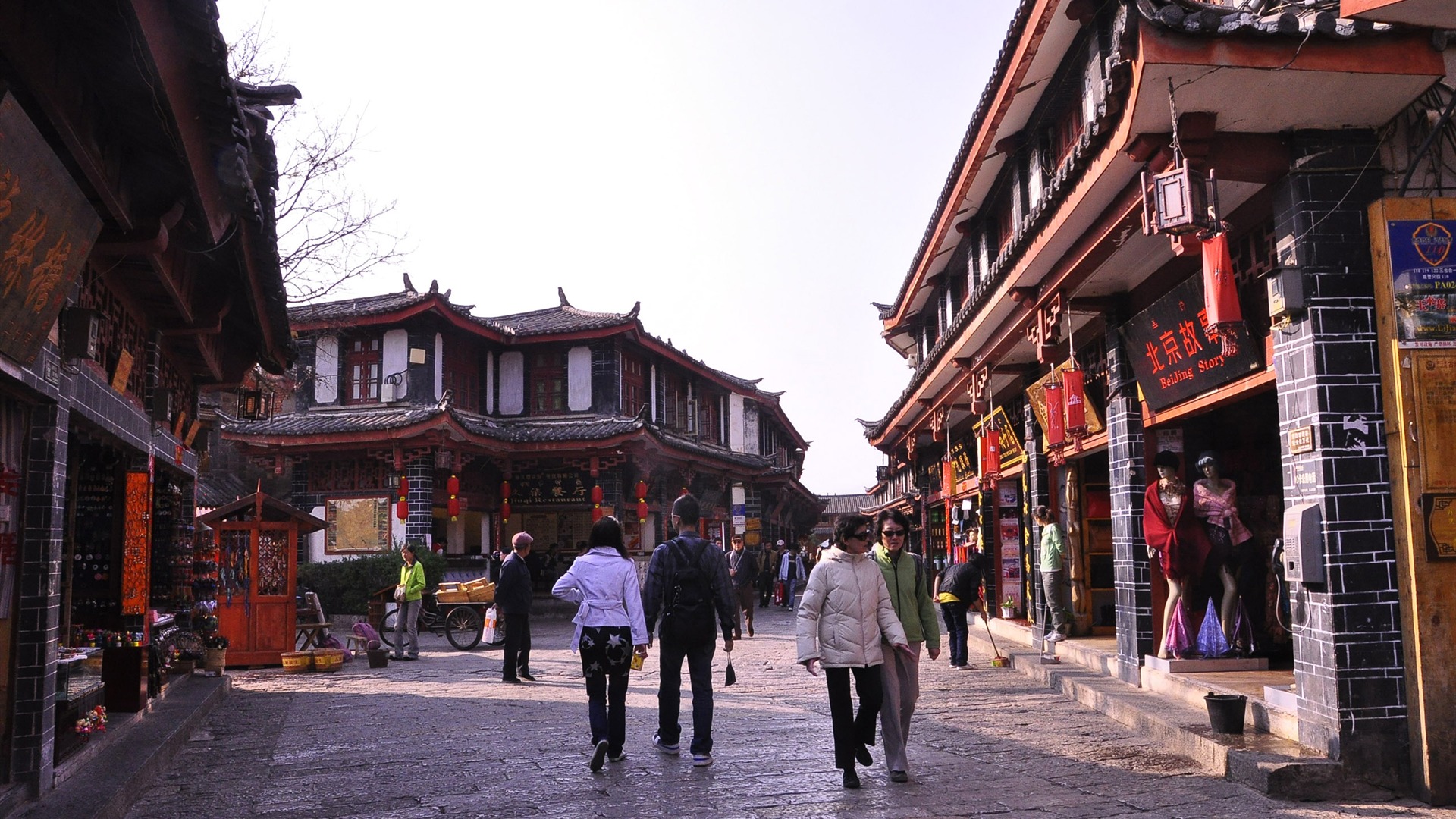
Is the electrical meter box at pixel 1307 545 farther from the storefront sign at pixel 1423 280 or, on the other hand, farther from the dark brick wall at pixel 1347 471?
the storefront sign at pixel 1423 280

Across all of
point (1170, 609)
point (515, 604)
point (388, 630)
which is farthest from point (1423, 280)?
point (388, 630)

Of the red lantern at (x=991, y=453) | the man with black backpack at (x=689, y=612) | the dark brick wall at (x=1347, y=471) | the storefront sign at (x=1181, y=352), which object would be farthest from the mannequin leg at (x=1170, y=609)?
the red lantern at (x=991, y=453)

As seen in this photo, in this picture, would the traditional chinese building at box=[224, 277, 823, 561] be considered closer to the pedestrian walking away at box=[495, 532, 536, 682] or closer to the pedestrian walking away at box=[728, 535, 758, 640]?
the pedestrian walking away at box=[728, 535, 758, 640]

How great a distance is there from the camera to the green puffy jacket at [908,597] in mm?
6832

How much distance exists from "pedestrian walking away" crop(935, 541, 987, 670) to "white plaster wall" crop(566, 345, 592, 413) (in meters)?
16.7

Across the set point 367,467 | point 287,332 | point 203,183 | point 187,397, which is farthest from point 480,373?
point 203,183

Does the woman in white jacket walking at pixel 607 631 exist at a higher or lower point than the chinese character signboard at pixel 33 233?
lower

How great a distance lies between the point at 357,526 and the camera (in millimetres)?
24562

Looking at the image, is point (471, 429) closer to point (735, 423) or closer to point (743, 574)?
point (743, 574)

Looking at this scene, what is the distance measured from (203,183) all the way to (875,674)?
4.46 m

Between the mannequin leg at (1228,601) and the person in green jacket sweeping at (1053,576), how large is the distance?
310cm

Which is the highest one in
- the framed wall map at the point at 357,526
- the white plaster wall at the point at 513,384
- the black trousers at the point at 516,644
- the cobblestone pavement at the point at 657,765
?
the white plaster wall at the point at 513,384

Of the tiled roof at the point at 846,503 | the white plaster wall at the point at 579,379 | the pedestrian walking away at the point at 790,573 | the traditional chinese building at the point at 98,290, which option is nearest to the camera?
the traditional chinese building at the point at 98,290

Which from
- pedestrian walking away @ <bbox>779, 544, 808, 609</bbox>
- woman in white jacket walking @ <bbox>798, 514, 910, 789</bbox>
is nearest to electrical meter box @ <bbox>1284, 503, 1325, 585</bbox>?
woman in white jacket walking @ <bbox>798, 514, 910, 789</bbox>
